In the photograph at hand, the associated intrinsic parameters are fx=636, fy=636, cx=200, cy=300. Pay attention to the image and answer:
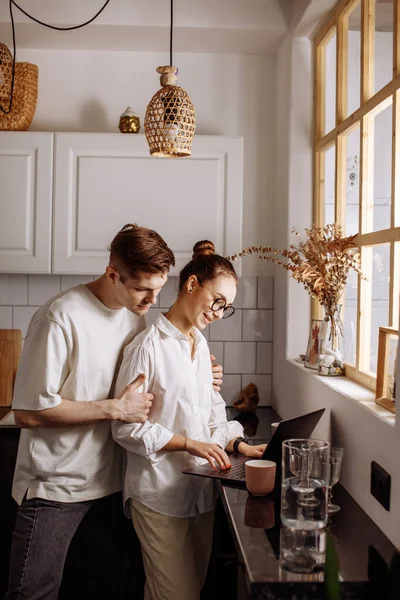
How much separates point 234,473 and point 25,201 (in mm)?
1515

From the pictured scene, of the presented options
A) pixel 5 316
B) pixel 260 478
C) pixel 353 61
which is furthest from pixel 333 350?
pixel 5 316

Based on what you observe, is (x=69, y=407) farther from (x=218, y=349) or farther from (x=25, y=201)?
(x=218, y=349)

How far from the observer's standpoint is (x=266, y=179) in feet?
9.84

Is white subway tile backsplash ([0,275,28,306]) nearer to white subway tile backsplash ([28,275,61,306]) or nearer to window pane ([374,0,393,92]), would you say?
white subway tile backsplash ([28,275,61,306])

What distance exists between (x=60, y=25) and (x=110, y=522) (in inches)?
78.1

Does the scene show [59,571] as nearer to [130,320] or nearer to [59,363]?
[59,363]


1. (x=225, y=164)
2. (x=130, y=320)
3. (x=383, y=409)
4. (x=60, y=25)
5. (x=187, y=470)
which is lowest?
(x=187, y=470)

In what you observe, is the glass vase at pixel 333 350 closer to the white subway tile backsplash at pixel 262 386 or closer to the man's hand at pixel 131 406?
the man's hand at pixel 131 406

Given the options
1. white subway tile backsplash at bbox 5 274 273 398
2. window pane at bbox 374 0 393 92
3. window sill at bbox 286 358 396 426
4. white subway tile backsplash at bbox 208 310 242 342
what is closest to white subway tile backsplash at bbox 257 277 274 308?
white subway tile backsplash at bbox 5 274 273 398

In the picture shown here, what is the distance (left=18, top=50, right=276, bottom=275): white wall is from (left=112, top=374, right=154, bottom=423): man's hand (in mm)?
1365

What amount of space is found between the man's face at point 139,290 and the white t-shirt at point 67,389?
0.11 meters

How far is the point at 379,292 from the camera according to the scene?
1921 millimetres

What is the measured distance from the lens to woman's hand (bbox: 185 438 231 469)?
1719 mm

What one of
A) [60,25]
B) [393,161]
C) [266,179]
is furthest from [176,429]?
[60,25]
